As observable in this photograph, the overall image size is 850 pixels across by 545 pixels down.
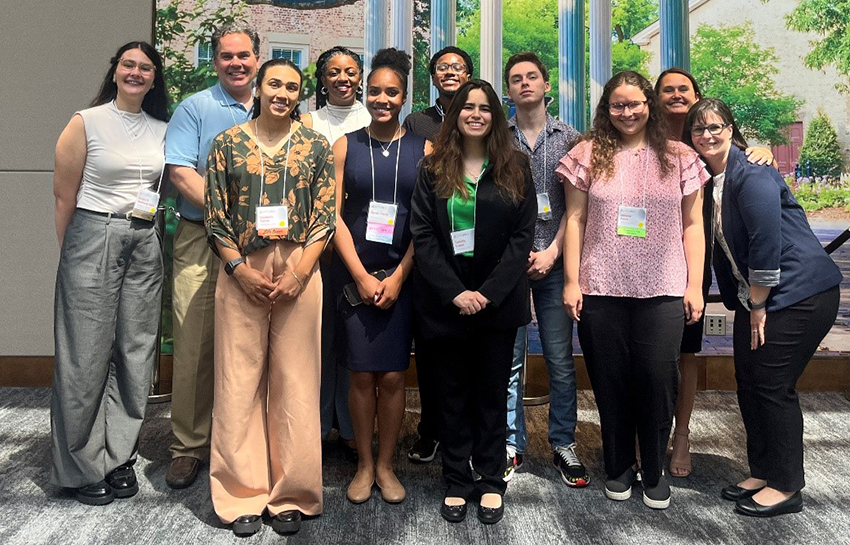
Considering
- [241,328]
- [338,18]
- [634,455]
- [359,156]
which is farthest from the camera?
[338,18]

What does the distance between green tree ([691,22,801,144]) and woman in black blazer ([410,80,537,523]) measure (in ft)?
7.17

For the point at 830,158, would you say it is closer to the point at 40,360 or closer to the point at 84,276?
the point at 84,276

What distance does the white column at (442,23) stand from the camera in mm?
3699

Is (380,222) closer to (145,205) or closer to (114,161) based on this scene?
(145,205)

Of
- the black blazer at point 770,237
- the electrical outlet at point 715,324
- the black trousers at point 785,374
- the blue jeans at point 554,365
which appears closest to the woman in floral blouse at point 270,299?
the blue jeans at point 554,365

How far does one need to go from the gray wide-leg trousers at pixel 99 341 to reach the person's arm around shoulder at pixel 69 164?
0.19 feet

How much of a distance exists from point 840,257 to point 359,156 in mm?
3171

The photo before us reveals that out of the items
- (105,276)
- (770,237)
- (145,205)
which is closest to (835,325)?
(770,237)

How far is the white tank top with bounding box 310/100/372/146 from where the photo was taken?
8.58ft

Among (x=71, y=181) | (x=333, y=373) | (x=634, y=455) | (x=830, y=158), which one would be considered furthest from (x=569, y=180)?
(x=830, y=158)

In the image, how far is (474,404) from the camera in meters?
2.30

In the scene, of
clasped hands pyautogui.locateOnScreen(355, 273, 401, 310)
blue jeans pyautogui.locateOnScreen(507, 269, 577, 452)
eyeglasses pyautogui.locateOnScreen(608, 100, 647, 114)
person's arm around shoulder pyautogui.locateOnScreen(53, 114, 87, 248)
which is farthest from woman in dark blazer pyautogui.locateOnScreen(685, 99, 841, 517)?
person's arm around shoulder pyautogui.locateOnScreen(53, 114, 87, 248)

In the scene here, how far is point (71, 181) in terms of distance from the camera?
2.34 m

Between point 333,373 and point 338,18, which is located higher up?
point 338,18
